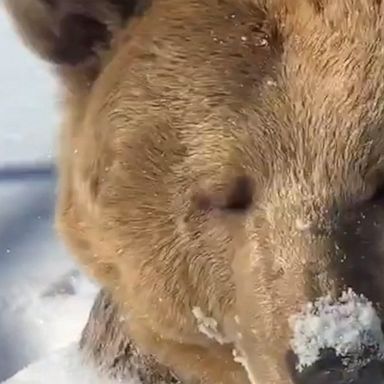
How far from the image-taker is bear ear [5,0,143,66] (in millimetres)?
2041

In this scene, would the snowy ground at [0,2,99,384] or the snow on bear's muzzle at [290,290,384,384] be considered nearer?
the snow on bear's muzzle at [290,290,384,384]

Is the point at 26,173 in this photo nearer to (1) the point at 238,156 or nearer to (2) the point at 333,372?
(1) the point at 238,156

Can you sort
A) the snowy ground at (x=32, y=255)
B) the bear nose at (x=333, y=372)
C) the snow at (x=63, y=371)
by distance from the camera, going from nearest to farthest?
the bear nose at (x=333, y=372), the snow at (x=63, y=371), the snowy ground at (x=32, y=255)

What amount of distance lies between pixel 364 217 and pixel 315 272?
109 mm

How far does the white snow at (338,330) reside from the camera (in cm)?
177

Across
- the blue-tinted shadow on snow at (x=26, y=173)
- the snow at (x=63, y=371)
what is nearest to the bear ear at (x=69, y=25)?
the snow at (x=63, y=371)

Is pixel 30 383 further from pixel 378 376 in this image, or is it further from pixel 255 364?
pixel 378 376

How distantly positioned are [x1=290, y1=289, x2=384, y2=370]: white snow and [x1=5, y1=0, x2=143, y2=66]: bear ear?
511 millimetres

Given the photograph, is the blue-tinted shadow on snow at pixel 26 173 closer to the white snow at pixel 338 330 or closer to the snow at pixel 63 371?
the snow at pixel 63 371

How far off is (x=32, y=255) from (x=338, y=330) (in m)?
1.66

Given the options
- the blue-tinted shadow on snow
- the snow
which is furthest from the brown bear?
the blue-tinted shadow on snow

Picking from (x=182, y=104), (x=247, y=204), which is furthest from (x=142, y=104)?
(x=247, y=204)

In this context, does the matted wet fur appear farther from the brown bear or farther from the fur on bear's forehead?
the fur on bear's forehead

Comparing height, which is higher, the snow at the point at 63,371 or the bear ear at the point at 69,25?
the bear ear at the point at 69,25
